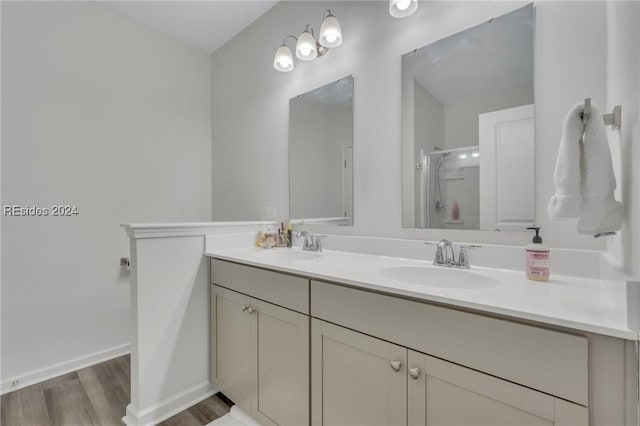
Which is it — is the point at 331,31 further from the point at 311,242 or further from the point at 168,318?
the point at 168,318

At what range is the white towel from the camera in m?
0.68

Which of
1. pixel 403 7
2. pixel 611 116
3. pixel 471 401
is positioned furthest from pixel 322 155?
pixel 471 401

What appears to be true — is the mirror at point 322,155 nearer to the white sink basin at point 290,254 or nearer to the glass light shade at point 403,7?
the white sink basin at point 290,254

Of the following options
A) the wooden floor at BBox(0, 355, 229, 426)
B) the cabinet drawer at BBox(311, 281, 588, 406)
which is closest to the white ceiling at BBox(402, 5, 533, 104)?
the cabinet drawer at BBox(311, 281, 588, 406)

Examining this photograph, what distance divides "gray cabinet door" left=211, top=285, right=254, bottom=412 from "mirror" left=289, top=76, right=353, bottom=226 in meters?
0.71

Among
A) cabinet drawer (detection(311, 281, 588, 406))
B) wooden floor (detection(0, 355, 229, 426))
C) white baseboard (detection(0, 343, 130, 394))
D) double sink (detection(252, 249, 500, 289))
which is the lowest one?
wooden floor (detection(0, 355, 229, 426))

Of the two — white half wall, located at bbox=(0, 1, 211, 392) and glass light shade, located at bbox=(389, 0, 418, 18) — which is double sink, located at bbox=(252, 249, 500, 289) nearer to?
glass light shade, located at bbox=(389, 0, 418, 18)

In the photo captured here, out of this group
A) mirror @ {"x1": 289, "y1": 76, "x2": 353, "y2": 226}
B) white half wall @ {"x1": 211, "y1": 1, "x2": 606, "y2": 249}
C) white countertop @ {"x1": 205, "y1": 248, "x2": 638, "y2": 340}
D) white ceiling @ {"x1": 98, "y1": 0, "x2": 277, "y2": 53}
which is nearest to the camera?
white countertop @ {"x1": 205, "y1": 248, "x2": 638, "y2": 340}

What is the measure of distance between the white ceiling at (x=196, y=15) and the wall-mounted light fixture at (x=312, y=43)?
1.58 ft

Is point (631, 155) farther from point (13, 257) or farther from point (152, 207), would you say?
point (13, 257)

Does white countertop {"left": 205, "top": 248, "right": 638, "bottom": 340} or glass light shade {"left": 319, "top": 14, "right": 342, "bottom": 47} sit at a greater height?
glass light shade {"left": 319, "top": 14, "right": 342, "bottom": 47}

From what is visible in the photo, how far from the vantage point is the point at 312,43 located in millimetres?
1711

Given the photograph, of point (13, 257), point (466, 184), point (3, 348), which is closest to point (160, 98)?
point (13, 257)

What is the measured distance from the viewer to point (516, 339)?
66 centimetres
